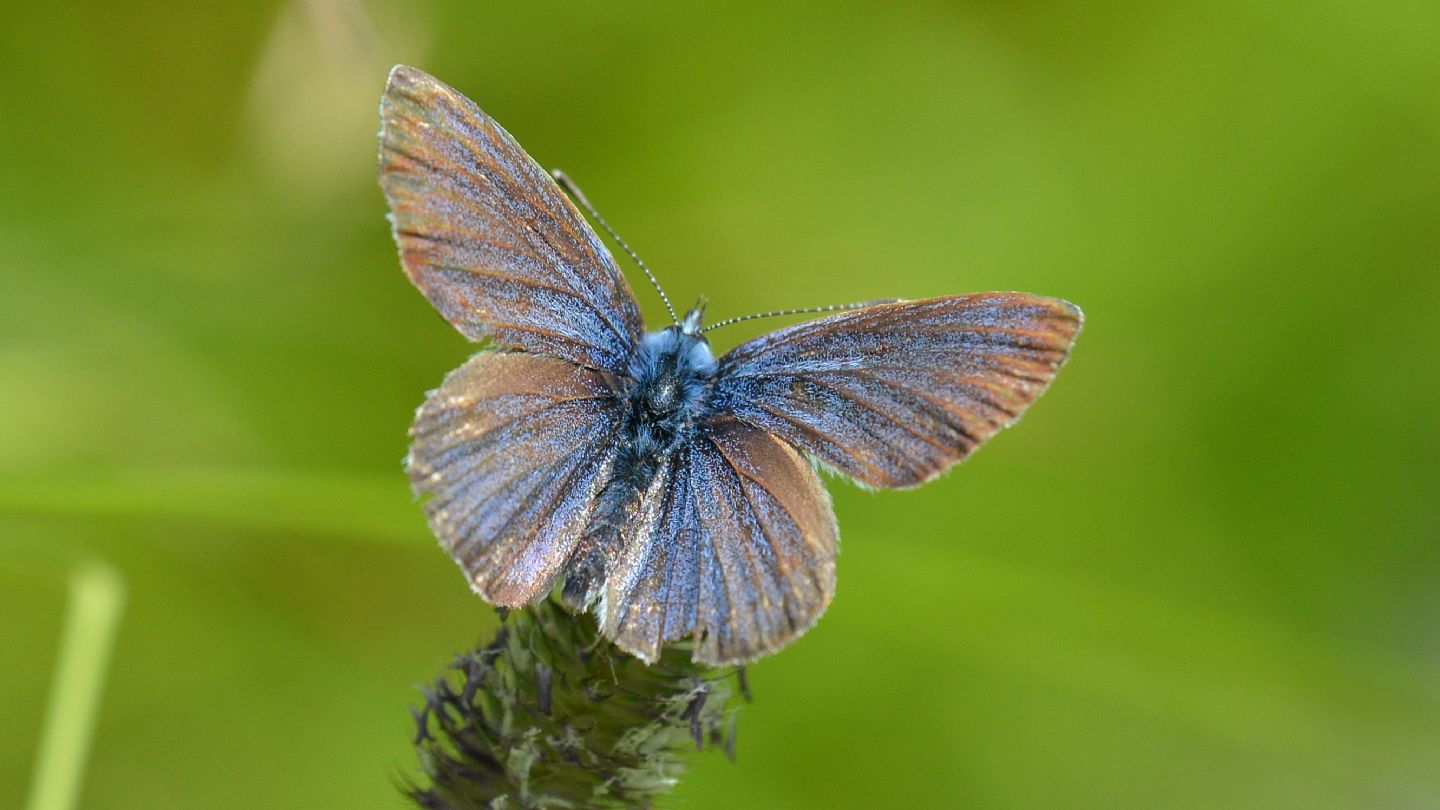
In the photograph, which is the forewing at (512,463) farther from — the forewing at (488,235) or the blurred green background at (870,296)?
the blurred green background at (870,296)

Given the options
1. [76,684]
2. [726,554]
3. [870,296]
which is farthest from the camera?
[870,296]

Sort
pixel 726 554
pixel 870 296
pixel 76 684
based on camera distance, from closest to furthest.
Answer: pixel 726 554
pixel 76 684
pixel 870 296

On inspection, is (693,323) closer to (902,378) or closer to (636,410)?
(636,410)

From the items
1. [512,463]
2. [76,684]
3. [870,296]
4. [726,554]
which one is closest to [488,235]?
[512,463]

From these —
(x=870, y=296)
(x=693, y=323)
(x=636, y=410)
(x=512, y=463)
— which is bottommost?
(x=512, y=463)

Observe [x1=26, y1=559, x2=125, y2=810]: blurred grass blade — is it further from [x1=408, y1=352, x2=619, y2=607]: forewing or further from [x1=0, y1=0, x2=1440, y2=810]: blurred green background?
[x1=408, y1=352, x2=619, y2=607]: forewing

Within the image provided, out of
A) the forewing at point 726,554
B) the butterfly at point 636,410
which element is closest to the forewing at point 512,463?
the butterfly at point 636,410
